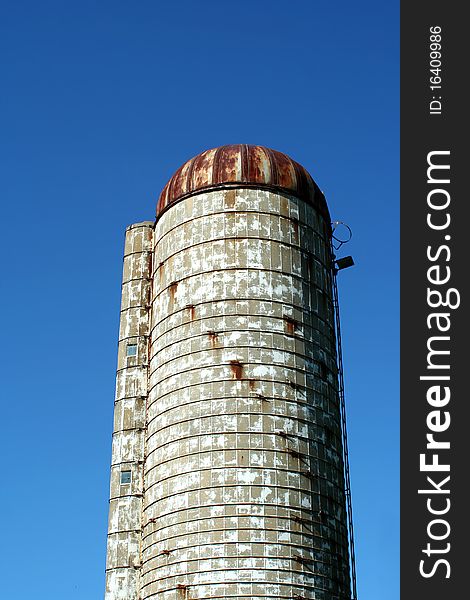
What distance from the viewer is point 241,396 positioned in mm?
31109

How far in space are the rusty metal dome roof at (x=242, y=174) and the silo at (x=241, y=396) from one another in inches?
2.5

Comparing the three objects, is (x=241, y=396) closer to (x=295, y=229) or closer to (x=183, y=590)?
(x=183, y=590)

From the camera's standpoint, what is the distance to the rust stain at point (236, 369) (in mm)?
31391

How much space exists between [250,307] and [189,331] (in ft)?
7.84

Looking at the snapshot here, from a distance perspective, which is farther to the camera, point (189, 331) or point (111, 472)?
point (111, 472)

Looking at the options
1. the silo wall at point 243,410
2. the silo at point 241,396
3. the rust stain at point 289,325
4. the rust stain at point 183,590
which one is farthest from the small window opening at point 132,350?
the rust stain at point 183,590

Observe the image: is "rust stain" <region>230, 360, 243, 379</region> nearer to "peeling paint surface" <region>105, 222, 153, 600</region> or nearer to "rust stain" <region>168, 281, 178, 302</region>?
"rust stain" <region>168, 281, 178, 302</region>

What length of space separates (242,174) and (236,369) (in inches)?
304

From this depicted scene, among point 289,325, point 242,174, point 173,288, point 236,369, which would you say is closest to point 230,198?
point 242,174

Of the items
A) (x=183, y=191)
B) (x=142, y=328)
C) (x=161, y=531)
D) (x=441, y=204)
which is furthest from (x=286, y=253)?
(x=441, y=204)

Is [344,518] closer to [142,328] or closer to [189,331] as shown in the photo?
[189,331]

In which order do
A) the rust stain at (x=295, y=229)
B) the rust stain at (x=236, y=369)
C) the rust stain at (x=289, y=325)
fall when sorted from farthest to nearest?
the rust stain at (x=295, y=229) → the rust stain at (x=289, y=325) → the rust stain at (x=236, y=369)

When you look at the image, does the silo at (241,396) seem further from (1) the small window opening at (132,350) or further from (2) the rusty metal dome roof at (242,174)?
(1) the small window opening at (132,350)

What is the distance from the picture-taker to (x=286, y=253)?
3366 centimetres
